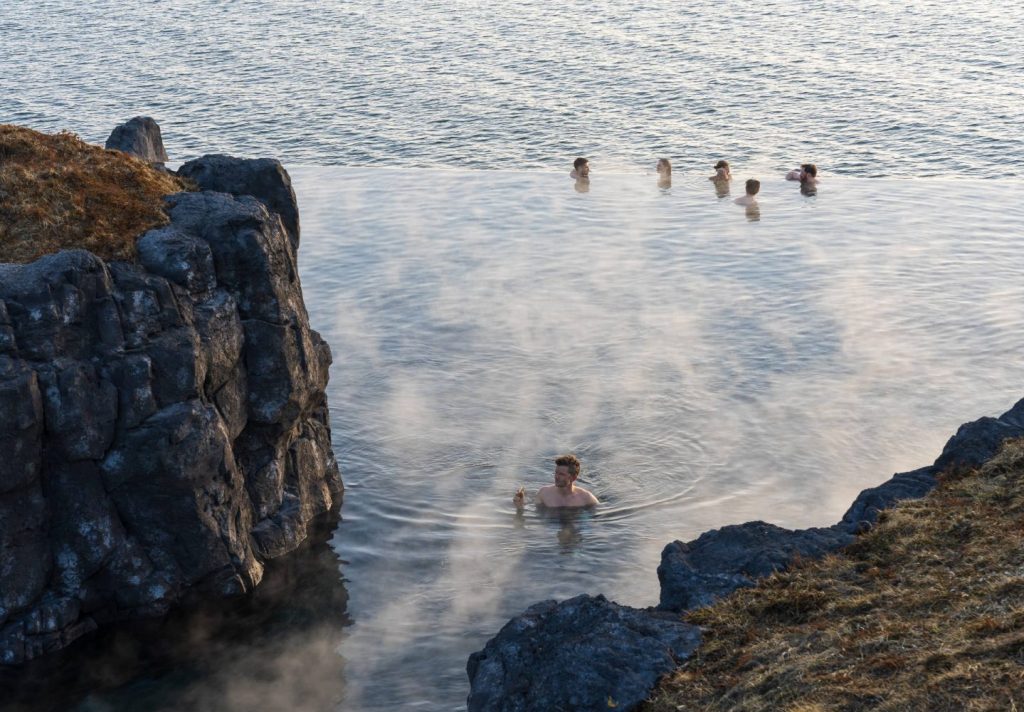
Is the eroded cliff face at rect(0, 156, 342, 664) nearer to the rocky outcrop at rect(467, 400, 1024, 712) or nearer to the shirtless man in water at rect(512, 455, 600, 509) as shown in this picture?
the shirtless man in water at rect(512, 455, 600, 509)

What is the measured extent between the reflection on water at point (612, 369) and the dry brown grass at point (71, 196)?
7210 mm

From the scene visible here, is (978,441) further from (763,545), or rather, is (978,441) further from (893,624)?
(893,624)

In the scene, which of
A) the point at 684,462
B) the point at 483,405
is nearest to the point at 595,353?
the point at 483,405

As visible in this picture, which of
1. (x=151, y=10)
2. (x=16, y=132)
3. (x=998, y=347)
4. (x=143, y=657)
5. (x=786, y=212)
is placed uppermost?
(x=151, y=10)

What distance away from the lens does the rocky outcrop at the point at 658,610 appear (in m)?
13.3

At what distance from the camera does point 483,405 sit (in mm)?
26984

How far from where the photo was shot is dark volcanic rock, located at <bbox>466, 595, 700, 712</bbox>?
13.1 m

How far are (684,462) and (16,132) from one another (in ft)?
50.2

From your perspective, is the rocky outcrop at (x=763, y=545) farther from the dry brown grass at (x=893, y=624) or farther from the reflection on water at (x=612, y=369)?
the reflection on water at (x=612, y=369)

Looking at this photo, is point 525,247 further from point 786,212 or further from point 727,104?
point 727,104

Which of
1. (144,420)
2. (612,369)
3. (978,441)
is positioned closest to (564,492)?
(612,369)

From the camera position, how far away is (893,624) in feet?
43.3

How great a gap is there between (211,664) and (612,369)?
13.9 m

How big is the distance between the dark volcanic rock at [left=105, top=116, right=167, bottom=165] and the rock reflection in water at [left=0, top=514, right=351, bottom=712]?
22264 millimetres
